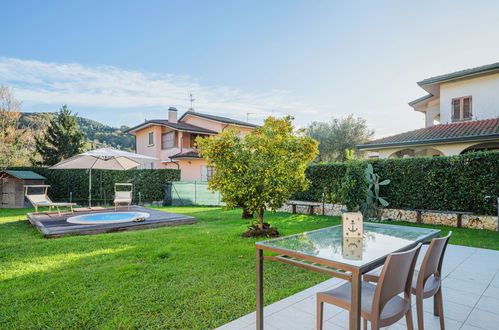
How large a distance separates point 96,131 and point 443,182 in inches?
1609

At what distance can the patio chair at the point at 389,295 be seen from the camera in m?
1.92

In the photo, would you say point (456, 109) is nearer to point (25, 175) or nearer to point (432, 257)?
point (432, 257)

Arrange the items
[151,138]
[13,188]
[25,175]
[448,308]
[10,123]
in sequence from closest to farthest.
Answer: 1. [448,308]
2. [25,175]
3. [13,188]
4. [10,123]
5. [151,138]

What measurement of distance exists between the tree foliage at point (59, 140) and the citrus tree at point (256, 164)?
22367 mm

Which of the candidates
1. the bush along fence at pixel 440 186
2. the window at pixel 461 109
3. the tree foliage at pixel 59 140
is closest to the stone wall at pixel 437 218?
the bush along fence at pixel 440 186

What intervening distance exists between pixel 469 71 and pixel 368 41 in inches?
221

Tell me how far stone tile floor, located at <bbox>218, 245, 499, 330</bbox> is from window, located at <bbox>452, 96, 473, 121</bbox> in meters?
11.8

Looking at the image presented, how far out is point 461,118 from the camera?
44.9 feet

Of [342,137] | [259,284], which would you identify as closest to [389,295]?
[259,284]

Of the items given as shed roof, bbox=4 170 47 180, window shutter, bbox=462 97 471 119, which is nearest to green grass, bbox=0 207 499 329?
shed roof, bbox=4 170 47 180

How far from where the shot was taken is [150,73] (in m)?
17.5

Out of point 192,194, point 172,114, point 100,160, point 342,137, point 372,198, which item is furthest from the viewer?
point 172,114

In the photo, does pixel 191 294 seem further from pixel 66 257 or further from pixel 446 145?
pixel 446 145

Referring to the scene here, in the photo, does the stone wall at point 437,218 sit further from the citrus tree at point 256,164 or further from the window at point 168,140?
the window at point 168,140
